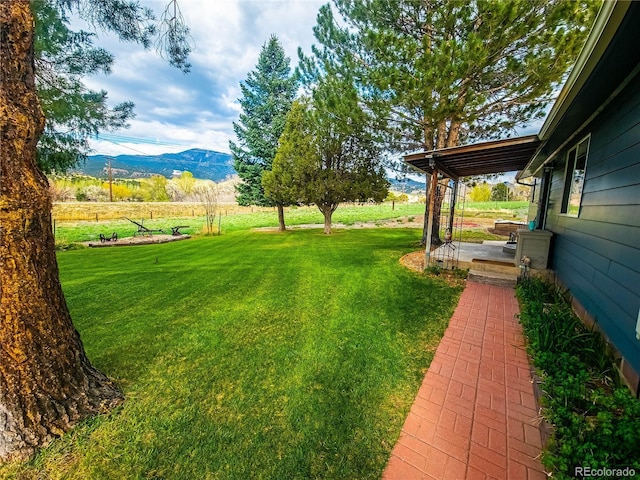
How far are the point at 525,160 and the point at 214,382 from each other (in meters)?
7.86

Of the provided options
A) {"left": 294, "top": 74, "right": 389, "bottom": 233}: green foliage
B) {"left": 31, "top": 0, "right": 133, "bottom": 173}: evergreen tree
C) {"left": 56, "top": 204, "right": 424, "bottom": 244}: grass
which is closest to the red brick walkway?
{"left": 31, "top": 0, "right": 133, "bottom": 173}: evergreen tree

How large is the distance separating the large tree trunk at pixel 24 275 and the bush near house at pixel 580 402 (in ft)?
10.4

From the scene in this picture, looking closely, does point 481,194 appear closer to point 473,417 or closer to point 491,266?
point 491,266

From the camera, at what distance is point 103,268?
21.7ft

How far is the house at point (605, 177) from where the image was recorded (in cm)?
204

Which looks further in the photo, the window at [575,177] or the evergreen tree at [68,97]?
the evergreen tree at [68,97]

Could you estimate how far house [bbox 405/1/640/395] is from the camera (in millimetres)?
2036

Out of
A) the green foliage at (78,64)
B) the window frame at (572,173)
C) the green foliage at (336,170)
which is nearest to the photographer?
the green foliage at (78,64)

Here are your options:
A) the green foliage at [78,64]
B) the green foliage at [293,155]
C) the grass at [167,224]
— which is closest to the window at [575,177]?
the green foliage at [78,64]

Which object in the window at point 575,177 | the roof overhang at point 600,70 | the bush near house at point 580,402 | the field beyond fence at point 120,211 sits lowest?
the bush near house at point 580,402

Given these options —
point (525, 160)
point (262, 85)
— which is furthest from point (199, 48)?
point (262, 85)

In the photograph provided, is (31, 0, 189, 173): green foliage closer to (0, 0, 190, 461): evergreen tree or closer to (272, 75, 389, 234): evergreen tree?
(0, 0, 190, 461): evergreen tree

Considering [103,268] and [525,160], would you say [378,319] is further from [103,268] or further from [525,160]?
[103,268]

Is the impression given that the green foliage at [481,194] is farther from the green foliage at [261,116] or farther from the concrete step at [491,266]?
the concrete step at [491,266]
